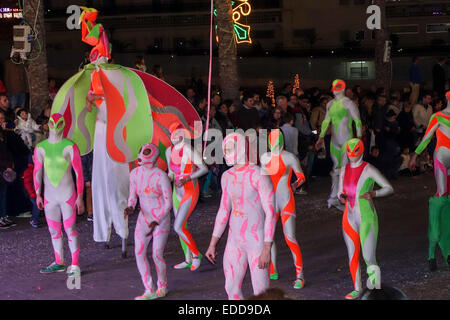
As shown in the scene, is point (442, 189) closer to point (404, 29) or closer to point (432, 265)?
point (432, 265)

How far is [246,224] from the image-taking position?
7.62m

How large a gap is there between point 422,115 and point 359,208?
9.85 m

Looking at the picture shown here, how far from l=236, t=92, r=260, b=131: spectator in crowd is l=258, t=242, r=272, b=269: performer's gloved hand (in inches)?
312

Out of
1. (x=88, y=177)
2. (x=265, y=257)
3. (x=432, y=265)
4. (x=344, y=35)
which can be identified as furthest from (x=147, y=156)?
(x=344, y=35)

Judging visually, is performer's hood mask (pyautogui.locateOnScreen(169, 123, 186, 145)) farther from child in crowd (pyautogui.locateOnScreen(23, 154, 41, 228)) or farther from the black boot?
child in crowd (pyautogui.locateOnScreen(23, 154, 41, 228))

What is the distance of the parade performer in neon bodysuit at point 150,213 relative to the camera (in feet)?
28.9

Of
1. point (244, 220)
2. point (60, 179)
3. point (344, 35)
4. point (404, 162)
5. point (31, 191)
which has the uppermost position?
point (344, 35)

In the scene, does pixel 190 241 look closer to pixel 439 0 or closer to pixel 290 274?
pixel 290 274

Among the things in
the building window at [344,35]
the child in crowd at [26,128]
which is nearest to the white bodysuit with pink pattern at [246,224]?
the child in crowd at [26,128]

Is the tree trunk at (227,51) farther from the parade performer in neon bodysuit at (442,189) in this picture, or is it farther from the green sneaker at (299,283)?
the green sneaker at (299,283)

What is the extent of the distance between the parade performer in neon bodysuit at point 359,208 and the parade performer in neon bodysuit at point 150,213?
1.79m

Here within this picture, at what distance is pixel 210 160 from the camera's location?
14891 millimetres

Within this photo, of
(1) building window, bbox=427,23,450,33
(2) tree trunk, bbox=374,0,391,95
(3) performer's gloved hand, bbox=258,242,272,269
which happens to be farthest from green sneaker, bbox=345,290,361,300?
(1) building window, bbox=427,23,450,33

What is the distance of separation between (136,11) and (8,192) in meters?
38.4
